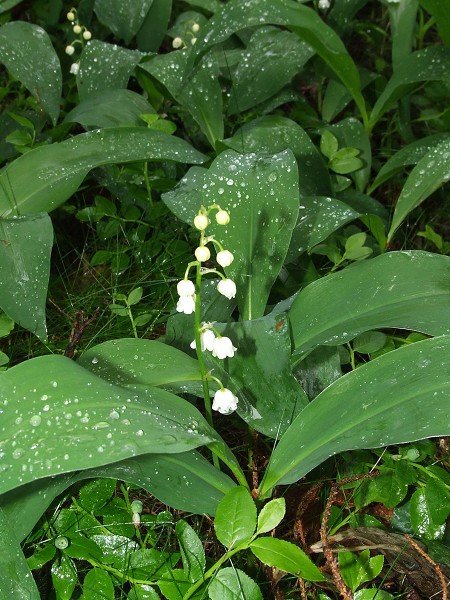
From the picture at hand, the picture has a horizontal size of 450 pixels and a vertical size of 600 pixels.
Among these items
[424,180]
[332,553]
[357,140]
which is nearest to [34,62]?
[357,140]

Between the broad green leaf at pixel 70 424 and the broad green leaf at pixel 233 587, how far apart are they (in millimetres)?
234

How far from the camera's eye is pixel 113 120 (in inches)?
84.8

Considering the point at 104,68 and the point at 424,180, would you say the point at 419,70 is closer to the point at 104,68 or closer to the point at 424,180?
the point at 424,180

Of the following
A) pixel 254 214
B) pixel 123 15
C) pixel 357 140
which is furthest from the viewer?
pixel 123 15

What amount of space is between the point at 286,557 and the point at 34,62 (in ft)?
5.95

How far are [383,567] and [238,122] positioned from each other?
1.45m

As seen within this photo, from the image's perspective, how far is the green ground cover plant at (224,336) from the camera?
3.93 ft

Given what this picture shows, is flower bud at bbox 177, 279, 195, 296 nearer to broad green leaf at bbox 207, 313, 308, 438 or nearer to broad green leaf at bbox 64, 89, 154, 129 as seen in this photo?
broad green leaf at bbox 207, 313, 308, 438

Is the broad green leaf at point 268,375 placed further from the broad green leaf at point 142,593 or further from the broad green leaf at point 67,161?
the broad green leaf at point 67,161

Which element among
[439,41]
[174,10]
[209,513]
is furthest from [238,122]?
[209,513]

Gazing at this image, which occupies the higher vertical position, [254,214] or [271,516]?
[254,214]

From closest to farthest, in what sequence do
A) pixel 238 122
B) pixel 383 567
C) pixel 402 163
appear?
pixel 383 567 < pixel 402 163 < pixel 238 122

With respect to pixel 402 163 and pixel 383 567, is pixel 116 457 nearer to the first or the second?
pixel 383 567

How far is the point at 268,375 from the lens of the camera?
141cm
